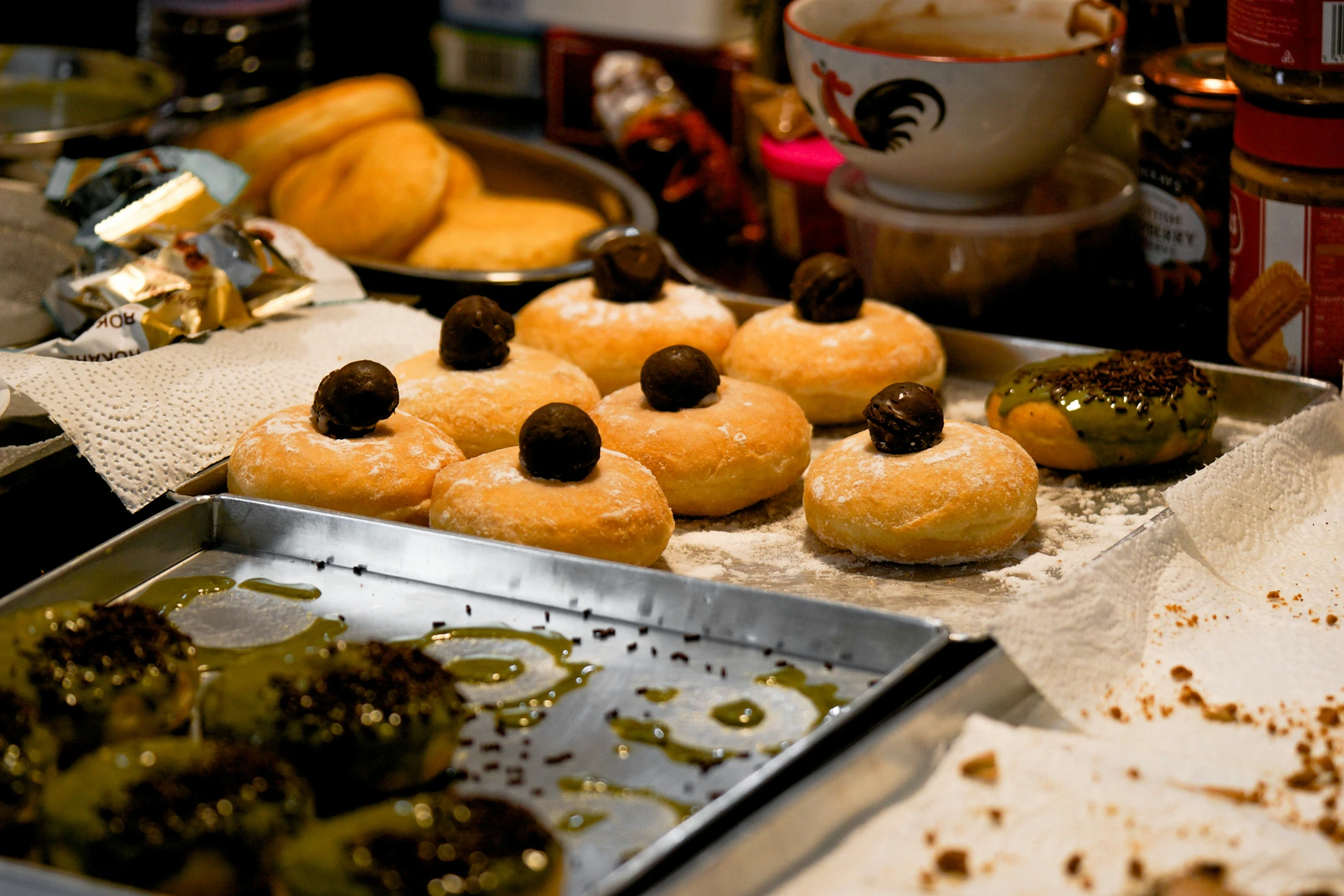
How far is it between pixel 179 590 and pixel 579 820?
0.56 m

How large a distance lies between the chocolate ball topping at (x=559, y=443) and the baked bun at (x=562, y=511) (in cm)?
1

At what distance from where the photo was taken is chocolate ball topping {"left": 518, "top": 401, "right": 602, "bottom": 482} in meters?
1.39

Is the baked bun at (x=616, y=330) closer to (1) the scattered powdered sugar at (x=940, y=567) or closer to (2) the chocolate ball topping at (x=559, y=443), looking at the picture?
(1) the scattered powdered sugar at (x=940, y=567)

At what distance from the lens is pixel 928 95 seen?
5.92 feet

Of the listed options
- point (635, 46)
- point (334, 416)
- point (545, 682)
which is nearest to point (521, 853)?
point (545, 682)

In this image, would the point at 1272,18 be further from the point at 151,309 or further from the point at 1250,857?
the point at 151,309

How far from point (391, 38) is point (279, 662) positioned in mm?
2457

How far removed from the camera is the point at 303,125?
7.97 feet

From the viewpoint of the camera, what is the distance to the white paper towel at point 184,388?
1541mm

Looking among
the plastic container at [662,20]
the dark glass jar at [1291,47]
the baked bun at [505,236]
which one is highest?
the dark glass jar at [1291,47]

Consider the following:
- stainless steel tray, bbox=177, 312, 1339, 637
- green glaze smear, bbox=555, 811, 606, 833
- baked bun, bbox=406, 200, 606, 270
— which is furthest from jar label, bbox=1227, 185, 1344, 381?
green glaze smear, bbox=555, 811, 606, 833

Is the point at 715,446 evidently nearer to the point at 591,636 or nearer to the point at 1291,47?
the point at 591,636

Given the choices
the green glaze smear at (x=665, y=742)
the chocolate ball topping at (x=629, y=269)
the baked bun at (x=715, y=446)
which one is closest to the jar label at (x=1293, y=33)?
the baked bun at (x=715, y=446)

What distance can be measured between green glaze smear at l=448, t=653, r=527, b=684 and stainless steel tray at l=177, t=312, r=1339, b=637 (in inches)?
9.4
